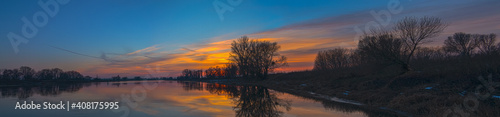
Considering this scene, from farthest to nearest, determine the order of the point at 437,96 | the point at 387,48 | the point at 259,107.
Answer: the point at 387,48, the point at 259,107, the point at 437,96

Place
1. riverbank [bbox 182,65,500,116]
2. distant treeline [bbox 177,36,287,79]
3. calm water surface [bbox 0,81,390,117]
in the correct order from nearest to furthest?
1. riverbank [bbox 182,65,500,116]
2. calm water surface [bbox 0,81,390,117]
3. distant treeline [bbox 177,36,287,79]

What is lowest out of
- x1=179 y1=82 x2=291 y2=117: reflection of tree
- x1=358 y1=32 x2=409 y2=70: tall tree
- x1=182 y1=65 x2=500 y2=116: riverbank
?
x1=179 y1=82 x2=291 y2=117: reflection of tree

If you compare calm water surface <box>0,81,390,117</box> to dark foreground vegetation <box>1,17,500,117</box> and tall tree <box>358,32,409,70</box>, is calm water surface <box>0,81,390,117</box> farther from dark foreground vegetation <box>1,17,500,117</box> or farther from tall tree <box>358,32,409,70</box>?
tall tree <box>358,32,409,70</box>

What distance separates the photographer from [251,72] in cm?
6544

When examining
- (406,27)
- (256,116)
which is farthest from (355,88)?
(256,116)

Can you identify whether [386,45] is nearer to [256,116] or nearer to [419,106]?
[419,106]

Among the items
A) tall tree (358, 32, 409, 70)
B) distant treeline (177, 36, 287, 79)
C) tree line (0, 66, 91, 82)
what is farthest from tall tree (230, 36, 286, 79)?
tree line (0, 66, 91, 82)

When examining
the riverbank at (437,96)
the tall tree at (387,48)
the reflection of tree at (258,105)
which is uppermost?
the tall tree at (387,48)

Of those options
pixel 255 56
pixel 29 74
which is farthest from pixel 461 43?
pixel 29 74

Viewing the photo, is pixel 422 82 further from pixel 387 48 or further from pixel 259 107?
pixel 259 107

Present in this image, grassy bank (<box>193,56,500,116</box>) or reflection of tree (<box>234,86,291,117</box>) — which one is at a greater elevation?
grassy bank (<box>193,56,500,116</box>)

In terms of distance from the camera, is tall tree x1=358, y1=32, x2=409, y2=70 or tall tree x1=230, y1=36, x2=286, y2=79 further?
tall tree x1=230, y1=36, x2=286, y2=79

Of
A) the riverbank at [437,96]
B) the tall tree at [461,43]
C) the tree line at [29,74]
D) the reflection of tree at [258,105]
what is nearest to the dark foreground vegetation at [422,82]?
the riverbank at [437,96]

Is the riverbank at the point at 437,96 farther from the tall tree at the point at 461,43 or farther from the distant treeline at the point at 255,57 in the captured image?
the tall tree at the point at 461,43
